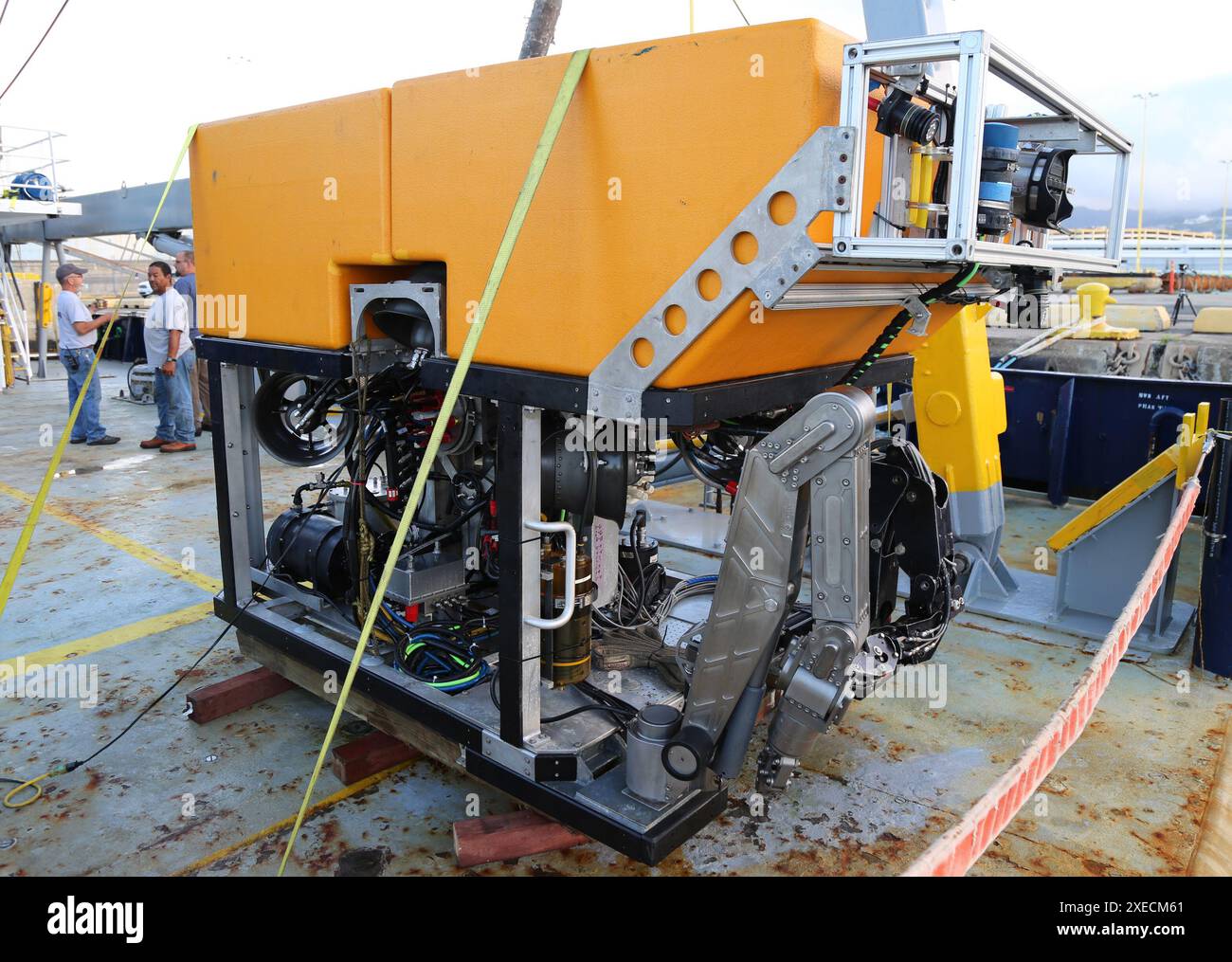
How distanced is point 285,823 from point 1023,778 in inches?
93.7

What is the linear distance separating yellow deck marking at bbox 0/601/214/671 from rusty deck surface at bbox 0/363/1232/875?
2 centimetres

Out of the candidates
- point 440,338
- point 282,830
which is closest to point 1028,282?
point 440,338

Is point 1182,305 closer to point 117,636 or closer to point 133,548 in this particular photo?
point 133,548

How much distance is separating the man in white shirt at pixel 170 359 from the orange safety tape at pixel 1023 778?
8469 millimetres

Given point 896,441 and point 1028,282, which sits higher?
point 1028,282

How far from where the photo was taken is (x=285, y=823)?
3039 mm

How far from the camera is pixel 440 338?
286cm

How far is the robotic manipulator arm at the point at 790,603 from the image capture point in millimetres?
2400

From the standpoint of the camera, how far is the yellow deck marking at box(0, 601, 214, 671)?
427 cm

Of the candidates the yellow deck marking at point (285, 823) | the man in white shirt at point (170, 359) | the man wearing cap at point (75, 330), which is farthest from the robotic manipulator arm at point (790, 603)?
the man wearing cap at point (75, 330)

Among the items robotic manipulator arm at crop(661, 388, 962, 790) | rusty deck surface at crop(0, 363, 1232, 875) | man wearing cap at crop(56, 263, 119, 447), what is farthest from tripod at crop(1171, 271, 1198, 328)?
man wearing cap at crop(56, 263, 119, 447)
